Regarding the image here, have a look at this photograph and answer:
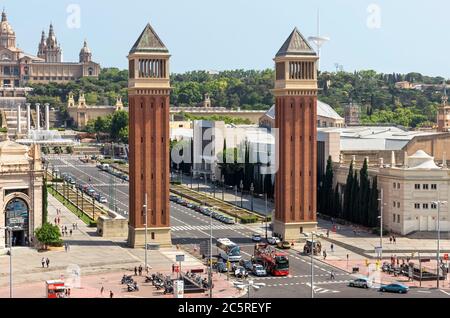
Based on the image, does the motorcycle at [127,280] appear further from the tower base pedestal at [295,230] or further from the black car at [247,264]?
the tower base pedestal at [295,230]

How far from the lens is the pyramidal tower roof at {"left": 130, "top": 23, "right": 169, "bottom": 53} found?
81375 millimetres

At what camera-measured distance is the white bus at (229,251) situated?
245 feet

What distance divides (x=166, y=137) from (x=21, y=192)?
13163 millimetres

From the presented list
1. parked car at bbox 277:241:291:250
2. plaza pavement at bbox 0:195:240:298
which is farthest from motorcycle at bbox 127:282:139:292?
parked car at bbox 277:241:291:250

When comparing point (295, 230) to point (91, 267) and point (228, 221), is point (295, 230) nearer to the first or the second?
point (228, 221)

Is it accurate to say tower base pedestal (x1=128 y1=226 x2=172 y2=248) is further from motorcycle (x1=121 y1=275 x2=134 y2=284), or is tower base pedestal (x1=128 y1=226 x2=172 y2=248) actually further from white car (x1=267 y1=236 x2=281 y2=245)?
motorcycle (x1=121 y1=275 x2=134 y2=284)

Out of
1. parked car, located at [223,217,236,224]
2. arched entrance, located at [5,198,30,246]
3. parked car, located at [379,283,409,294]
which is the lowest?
parked car, located at [379,283,409,294]

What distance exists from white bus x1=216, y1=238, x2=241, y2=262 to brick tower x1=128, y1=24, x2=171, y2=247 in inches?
246

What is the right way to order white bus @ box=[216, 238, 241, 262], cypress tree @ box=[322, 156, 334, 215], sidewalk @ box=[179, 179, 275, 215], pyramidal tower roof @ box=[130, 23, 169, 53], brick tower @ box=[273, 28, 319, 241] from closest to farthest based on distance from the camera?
1. white bus @ box=[216, 238, 241, 262]
2. pyramidal tower roof @ box=[130, 23, 169, 53]
3. brick tower @ box=[273, 28, 319, 241]
4. cypress tree @ box=[322, 156, 334, 215]
5. sidewalk @ box=[179, 179, 275, 215]

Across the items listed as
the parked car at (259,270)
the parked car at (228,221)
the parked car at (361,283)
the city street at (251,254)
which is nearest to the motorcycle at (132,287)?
the city street at (251,254)

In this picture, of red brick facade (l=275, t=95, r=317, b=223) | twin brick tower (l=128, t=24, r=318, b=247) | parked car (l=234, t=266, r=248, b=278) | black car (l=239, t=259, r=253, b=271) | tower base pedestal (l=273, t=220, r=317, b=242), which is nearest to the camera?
parked car (l=234, t=266, r=248, b=278)
